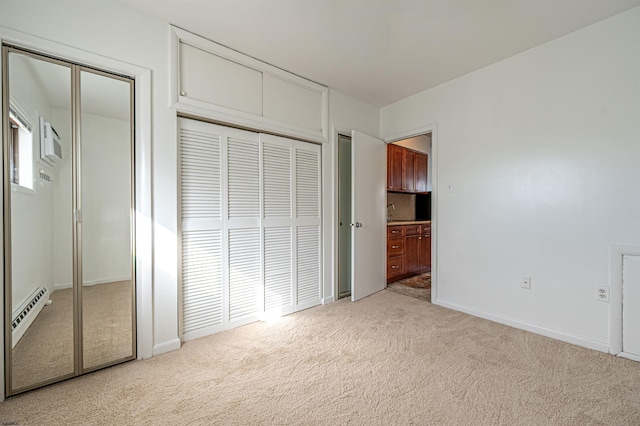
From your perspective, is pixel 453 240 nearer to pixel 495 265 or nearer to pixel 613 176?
pixel 495 265

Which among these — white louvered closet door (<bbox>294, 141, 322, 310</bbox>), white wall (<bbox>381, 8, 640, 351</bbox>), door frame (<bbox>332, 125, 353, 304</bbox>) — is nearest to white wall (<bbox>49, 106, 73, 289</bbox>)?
white louvered closet door (<bbox>294, 141, 322, 310</bbox>)

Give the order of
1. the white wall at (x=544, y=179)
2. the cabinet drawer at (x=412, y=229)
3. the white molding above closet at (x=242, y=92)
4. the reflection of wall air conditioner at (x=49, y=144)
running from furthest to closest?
1. the cabinet drawer at (x=412, y=229)
2. the white molding above closet at (x=242, y=92)
3. the white wall at (x=544, y=179)
4. the reflection of wall air conditioner at (x=49, y=144)

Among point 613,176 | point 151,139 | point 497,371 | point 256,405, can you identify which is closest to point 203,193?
point 151,139

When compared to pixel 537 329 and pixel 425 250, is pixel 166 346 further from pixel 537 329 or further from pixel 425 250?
pixel 425 250

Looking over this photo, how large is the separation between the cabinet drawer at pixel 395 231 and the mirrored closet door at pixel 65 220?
3253 mm

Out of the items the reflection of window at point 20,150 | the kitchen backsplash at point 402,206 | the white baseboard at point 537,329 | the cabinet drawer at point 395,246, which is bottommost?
the white baseboard at point 537,329

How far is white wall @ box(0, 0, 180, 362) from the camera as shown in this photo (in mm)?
1800

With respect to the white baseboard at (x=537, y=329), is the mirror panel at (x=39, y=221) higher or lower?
higher

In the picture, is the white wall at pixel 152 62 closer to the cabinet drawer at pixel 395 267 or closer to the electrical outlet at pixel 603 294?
the cabinet drawer at pixel 395 267

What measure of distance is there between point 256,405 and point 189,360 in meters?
0.79

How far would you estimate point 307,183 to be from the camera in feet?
10.6

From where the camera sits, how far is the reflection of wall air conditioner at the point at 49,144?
1.81 metres

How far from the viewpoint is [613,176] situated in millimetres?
2184

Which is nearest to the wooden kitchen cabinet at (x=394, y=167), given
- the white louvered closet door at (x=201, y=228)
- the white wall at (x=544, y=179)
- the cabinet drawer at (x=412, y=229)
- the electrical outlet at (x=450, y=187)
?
the cabinet drawer at (x=412, y=229)
